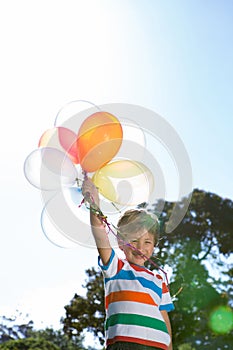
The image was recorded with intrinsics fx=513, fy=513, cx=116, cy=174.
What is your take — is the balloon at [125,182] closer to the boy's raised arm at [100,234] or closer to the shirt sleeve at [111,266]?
the boy's raised arm at [100,234]

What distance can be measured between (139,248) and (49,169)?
0.52 meters

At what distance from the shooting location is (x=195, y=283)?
12.3 metres

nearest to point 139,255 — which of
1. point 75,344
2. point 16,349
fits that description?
point 16,349

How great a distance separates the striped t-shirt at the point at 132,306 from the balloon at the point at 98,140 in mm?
400

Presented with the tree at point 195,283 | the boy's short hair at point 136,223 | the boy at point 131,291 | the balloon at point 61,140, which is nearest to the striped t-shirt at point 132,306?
the boy at point 131,291

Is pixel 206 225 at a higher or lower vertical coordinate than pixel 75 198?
higher

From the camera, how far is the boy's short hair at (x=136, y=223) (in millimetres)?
2143

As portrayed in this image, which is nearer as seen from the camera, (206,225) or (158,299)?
(158,299)

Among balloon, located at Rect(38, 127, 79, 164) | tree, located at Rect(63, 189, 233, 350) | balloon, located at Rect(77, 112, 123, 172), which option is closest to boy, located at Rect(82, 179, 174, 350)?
balloon, located at Rect(77, 112, 123, 172)

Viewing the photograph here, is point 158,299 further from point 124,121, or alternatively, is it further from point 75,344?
point 75,344

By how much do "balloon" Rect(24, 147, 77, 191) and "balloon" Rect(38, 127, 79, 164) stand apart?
0.03 meters

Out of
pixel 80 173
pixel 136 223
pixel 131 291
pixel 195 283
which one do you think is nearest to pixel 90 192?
pixel 80 173

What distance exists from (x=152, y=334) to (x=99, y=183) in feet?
2.13

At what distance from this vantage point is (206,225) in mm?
13867
